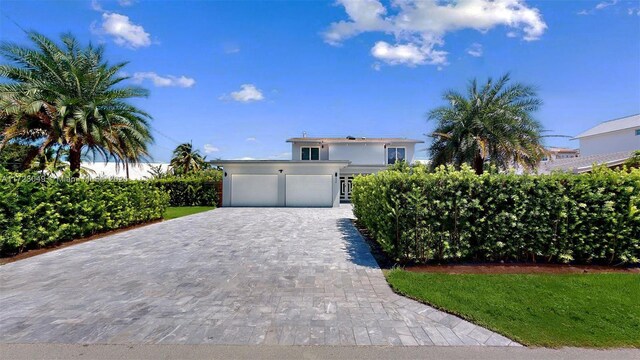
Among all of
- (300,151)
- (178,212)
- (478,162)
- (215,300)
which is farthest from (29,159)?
(300,151)

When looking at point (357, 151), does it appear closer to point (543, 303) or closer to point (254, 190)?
point (254, 190)

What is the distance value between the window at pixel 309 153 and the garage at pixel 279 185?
20.7 ft

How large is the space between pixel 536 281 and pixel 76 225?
11.5m

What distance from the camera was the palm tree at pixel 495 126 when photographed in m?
13.4

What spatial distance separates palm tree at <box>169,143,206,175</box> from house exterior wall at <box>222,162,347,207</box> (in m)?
15.7

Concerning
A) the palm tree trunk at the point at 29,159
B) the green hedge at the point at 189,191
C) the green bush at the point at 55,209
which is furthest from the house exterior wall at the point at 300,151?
the palm tree trunk at the point at 29,159

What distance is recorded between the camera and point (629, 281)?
16.8 feet

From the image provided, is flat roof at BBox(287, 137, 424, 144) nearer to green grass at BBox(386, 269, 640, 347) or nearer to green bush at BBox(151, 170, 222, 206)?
green bush at BBox(151, 170, 222, 206)

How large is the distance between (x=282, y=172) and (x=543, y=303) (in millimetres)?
17883

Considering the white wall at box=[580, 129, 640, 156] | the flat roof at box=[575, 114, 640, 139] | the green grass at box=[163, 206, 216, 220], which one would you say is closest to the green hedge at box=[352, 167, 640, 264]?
the green grass at box=[163, 206, 216, 220]

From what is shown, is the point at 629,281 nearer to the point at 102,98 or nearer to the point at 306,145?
the point at 102,98

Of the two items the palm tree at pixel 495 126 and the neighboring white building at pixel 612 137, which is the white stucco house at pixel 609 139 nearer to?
the neighboring white building at pixel 612 137

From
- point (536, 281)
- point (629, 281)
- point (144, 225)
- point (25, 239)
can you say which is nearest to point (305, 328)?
point (536, 281)

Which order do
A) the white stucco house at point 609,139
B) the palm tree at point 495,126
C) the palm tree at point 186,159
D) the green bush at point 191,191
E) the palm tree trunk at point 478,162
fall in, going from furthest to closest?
1. the palm tree at point 186,159
2. the green bush at point 191,191
3. the white stucco house at point 609,139
4. the palm tree trunk at point 478,162
5. the palm tree at point 495,126
